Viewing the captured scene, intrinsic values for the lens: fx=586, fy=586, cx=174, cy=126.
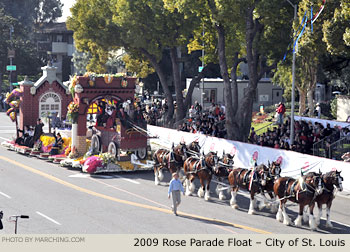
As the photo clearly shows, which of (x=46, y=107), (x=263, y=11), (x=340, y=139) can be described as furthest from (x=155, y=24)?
(x=340, y=139)

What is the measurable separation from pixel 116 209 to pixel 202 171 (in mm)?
3985

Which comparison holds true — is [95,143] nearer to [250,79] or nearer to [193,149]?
[193,149]

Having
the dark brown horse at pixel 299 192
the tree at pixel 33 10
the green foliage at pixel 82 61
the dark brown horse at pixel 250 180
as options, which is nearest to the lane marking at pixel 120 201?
the dark brown horse at pixel 299 192

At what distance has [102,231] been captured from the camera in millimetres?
18125

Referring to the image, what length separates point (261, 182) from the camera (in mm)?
20516

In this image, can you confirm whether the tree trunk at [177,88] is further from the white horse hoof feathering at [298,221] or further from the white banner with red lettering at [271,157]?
the white horse hoof feathering at [298,221]

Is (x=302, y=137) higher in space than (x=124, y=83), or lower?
lower

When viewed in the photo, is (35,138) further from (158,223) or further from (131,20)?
(158,223)

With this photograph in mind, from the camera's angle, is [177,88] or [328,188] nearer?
[328,188]

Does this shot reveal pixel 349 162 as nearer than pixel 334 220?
No

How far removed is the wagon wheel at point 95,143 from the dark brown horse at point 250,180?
10.2m

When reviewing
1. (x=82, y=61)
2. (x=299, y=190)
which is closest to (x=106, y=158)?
(x=299, y=190)

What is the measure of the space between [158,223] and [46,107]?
2033cm

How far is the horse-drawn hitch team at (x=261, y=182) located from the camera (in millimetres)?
18875
